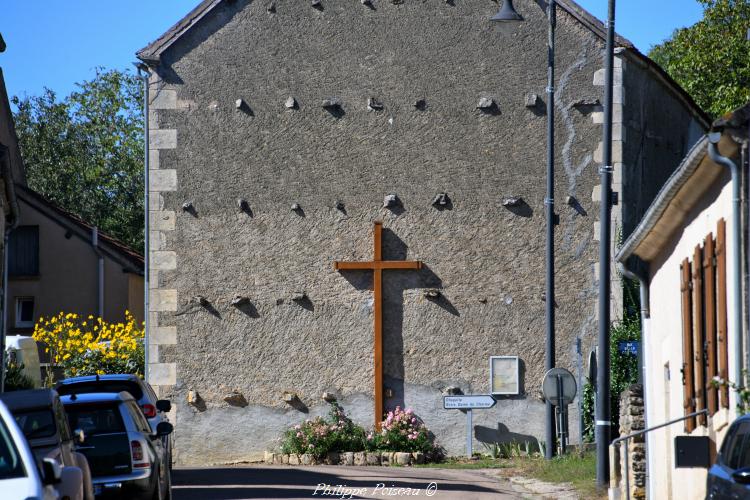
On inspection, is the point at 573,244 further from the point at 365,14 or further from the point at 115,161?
the point at 115,161

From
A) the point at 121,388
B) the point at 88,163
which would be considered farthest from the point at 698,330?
the point at 88,163

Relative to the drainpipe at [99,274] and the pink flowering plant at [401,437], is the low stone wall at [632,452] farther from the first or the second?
the drainpipe at [99,274]

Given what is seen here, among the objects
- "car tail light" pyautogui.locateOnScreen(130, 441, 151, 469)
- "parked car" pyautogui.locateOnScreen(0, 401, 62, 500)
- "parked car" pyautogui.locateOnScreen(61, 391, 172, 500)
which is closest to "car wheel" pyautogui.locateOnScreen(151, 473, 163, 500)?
"parked car" pyautogui.locateOnScreen(61, 391, 172, 500)

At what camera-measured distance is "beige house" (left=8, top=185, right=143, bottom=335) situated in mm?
38812

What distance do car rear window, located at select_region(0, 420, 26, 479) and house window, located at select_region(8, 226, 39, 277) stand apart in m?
30.5

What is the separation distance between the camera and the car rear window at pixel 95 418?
14.9 meters

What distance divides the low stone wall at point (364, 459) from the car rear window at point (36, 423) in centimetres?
1250

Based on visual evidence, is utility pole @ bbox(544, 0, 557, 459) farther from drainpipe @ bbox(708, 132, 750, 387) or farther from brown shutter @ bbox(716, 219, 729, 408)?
drainpipe @ bbox(708, 132, 750, 387)

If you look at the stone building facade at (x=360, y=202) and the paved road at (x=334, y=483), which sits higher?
the stone building facade at (x=360, y=202)

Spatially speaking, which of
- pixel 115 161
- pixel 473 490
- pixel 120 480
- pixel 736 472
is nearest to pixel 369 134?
pixel 473 490

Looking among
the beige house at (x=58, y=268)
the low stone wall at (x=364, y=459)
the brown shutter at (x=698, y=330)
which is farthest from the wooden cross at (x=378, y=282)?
the beige house at (x=58, y=268)

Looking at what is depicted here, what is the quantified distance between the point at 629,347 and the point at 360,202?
5.69 meters

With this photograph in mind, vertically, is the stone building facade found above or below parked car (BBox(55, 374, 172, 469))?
above

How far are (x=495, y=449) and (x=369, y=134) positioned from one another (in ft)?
20.5
